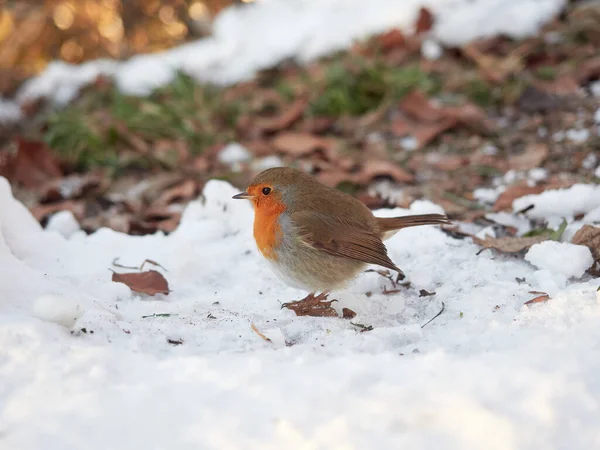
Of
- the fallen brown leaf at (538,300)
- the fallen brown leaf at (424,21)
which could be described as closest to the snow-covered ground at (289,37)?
the fallen brown leaf at (424,21)

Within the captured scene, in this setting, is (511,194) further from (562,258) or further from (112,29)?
(112,29)

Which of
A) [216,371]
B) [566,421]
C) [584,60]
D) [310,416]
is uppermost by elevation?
[584,60]

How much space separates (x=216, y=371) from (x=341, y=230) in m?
1.14

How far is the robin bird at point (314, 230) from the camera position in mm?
3006

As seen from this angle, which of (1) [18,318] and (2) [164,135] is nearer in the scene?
(1) [18,318]

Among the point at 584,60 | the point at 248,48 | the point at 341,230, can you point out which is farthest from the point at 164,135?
the point at 584,60

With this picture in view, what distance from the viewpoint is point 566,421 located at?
6.05 feet

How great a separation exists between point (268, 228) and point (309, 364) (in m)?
1.04

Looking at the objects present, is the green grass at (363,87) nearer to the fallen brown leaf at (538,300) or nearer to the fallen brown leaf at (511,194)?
the fallen brown leaf at (511,194)

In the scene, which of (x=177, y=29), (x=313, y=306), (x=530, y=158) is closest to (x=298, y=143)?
(x=530, y=158)

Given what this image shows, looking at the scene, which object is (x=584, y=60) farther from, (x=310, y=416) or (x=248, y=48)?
(x=310, y=416)

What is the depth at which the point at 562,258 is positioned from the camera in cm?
295

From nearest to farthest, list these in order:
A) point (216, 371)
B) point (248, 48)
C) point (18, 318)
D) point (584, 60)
→ point (216, 371), point (18, 318), point (584, 60), point (248, 48)

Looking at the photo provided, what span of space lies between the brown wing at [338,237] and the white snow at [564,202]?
1.08 m
